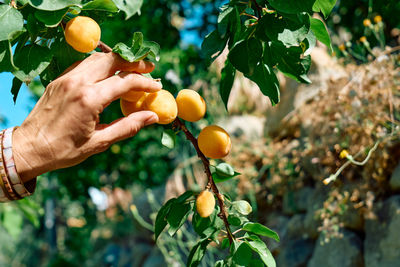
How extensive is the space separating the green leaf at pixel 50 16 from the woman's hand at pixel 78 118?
0.09 meters

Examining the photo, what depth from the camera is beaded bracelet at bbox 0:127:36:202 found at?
0.71 m

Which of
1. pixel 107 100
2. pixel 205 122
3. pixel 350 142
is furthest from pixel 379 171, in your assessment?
pixel 107 100

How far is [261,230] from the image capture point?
782 mm

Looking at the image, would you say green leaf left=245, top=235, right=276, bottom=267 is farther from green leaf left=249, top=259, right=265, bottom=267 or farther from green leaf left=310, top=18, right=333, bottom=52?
green leaf left=310, top=18, right=333, bottom=52

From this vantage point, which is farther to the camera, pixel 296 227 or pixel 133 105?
pixel 296 227

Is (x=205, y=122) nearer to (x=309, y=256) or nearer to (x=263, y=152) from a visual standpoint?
(x=263, y=152)

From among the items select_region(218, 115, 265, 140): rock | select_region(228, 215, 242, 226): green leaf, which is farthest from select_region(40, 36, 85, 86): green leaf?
select_region(218, 115, 265, 140): rock

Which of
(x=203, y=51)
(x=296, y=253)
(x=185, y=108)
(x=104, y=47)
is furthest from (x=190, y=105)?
(x=296, y=253)

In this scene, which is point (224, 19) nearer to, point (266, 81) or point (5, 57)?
point (266, 81)

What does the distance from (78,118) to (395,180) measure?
1396 mm

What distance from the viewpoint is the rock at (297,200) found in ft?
6.70

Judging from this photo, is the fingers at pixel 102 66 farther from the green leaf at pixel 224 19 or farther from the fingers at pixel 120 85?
the green leaf at pixel 224 19

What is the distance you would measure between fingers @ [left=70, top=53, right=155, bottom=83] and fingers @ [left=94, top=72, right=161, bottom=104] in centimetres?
2

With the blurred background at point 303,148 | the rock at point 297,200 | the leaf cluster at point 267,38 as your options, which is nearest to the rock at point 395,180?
the blurred background at point 303,148
